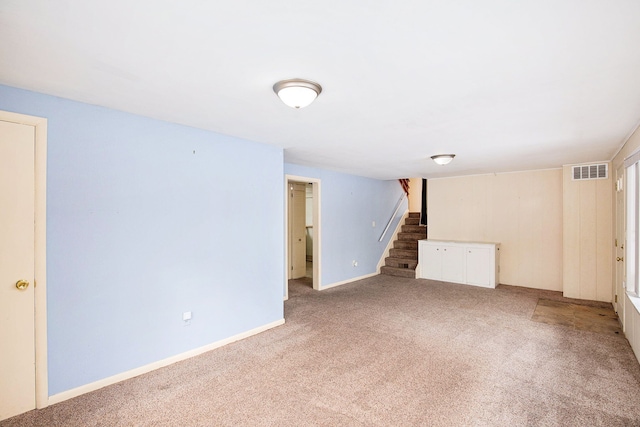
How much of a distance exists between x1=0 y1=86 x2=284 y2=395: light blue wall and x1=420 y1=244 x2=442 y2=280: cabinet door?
14.7 feet

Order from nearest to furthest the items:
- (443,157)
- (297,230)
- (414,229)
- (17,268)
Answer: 1. (17,268)
2. (443,157)
3. (297,230)
4. (414,229)

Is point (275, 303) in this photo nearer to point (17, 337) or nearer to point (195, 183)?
point (195, 183)

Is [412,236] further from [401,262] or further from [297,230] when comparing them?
[297,230]

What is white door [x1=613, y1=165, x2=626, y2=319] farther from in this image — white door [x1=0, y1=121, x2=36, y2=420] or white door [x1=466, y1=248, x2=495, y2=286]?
white door [x1=0, y1=121, x2=36, y2=420]

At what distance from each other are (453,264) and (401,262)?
1.26 metres

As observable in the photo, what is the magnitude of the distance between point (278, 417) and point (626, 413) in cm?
256

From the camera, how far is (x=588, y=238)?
5379 millimetres

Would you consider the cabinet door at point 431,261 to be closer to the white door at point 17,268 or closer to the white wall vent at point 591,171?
the white wall vent at point 591,171

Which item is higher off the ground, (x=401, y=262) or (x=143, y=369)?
(x=401, y=262)

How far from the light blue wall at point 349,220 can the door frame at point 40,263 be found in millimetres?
3532

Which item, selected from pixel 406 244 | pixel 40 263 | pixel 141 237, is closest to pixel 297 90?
pixel 141 237

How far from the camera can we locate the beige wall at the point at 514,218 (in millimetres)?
6133

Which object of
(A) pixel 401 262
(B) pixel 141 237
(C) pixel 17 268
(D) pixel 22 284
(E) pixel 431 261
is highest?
(B) pixel 141 237

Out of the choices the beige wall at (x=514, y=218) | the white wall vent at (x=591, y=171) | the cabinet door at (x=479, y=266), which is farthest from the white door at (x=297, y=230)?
the white wall vent at (x=591, y=171)
